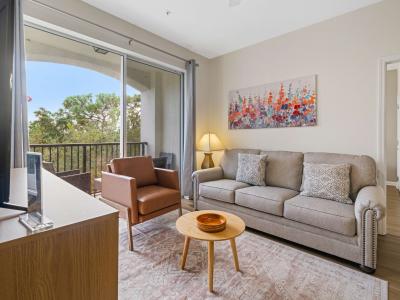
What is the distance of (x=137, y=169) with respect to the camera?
2.77 m

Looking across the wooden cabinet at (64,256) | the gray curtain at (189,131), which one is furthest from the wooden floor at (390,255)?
the wooden cabinet at (64,256)

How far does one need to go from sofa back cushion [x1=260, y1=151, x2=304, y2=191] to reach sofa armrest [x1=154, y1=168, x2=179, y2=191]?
3.98ft

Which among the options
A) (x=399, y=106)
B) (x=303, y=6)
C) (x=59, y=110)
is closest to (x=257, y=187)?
(x=303, y=6)

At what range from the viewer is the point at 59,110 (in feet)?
8.98

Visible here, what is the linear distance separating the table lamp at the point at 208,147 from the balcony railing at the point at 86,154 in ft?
3.17

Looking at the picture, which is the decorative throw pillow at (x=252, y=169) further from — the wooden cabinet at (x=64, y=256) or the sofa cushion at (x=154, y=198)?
the wooden cabinet at (x=64, y=256)

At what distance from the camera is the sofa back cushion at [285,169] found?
109 inches

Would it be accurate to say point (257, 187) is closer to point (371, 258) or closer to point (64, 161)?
point (371, 258)

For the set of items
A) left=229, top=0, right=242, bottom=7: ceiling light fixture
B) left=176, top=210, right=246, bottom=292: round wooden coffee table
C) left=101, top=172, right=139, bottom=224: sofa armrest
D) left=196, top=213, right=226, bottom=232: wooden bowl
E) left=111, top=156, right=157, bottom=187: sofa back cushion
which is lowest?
left=176, top=210, right=246, bottom=292: round wooden coffee table

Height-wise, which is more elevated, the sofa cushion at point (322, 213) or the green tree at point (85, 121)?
the green tree at point (85, 121)

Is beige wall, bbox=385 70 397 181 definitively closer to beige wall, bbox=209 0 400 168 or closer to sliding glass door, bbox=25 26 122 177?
beige wall, bbox=209 0 400 168

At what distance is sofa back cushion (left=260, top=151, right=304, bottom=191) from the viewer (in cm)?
278

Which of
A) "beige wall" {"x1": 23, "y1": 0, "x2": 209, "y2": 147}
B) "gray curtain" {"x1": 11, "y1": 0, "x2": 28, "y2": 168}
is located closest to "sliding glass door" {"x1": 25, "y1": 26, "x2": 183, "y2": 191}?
"beige wall" {"x1": 23, "y1": 0, "x2": 209, "y2": 147}

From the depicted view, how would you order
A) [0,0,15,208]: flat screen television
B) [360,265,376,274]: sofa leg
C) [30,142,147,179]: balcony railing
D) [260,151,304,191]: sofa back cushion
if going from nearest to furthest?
[0,0,15,208]: flat screen television → [360,265,376,274]: sofa leg → [260,151,304,191]: sofa back cushion → [30,142,147,179]: balcony railing
